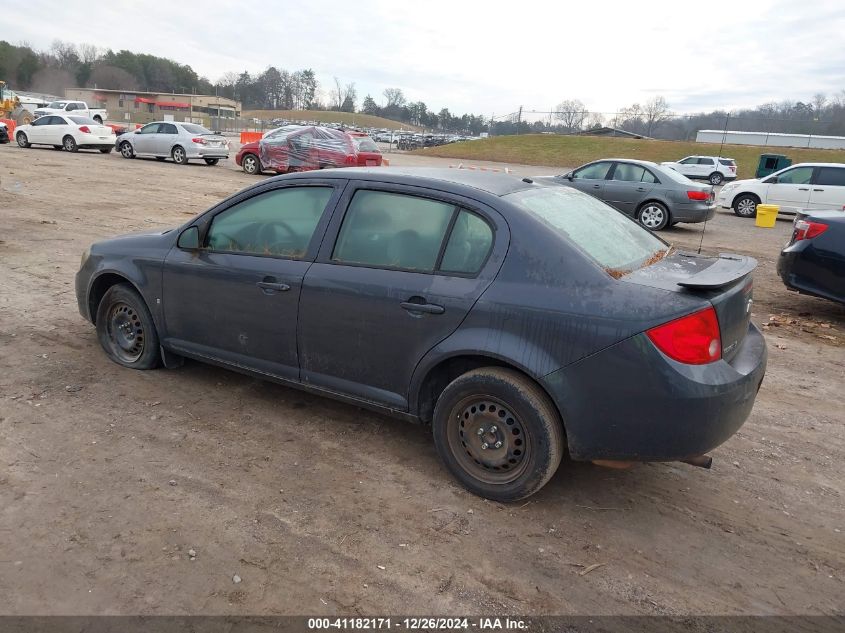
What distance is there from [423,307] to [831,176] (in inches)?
687

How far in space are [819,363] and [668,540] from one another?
3.70 metres

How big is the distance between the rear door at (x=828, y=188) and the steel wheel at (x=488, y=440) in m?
16.9

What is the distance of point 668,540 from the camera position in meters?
3.14

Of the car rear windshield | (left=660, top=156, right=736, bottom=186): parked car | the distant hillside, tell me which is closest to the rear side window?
the car rear windshield

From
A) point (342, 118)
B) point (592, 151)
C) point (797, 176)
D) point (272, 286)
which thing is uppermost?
point (342, 118)

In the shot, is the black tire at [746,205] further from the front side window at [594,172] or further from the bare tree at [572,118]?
the bare tree at [572,118]

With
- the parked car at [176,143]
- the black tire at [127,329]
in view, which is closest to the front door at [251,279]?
the black tire at [127,329]

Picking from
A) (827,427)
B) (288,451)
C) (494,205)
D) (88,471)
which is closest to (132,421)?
(88,471)

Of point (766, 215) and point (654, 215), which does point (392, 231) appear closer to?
point (654, 215)

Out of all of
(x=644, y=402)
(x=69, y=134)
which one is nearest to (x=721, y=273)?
(x=644, y=402)

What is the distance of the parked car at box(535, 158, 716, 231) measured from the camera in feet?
44.5

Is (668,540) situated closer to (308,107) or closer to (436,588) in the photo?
(436,588)

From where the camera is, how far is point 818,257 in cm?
684

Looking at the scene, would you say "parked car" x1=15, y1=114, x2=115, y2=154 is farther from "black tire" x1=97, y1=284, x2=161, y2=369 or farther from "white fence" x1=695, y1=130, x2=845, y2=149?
"white fence" x1=695, y1=130, x2=845, y2=149
